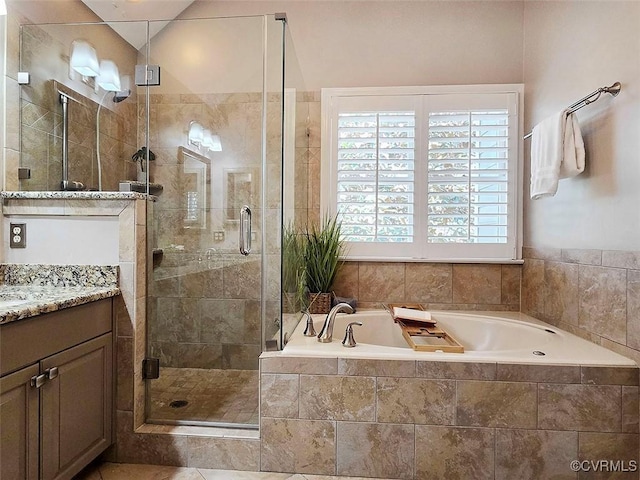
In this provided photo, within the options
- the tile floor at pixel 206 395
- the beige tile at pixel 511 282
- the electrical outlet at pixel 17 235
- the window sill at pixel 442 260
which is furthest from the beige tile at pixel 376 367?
the electrical outlet at pixel 17 235

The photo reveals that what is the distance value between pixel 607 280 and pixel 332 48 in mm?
2328

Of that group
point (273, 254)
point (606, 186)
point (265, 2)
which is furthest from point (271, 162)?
point (606, 186)

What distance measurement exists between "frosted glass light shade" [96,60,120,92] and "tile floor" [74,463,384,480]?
2.02m

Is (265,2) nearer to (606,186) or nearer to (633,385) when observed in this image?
(606,186)

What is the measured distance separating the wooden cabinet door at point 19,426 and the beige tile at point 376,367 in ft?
3.88

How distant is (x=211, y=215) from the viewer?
2287 millimetres

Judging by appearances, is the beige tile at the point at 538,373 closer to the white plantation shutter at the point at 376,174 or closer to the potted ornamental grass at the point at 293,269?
the potted ornamental grass at the point at 293,269

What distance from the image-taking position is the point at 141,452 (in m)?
1.79

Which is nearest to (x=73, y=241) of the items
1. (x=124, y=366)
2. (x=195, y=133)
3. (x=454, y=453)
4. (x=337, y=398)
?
(x=124, y=366)

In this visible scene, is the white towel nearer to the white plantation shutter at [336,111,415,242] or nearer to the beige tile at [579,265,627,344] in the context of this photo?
the beige tile at [579,265,627,344]

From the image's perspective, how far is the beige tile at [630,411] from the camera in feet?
5.07

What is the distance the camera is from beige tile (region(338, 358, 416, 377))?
1645 millimetres

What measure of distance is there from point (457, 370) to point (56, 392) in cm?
165

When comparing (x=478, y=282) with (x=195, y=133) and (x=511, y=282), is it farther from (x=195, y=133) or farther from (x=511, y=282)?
(x=195, y=133)
